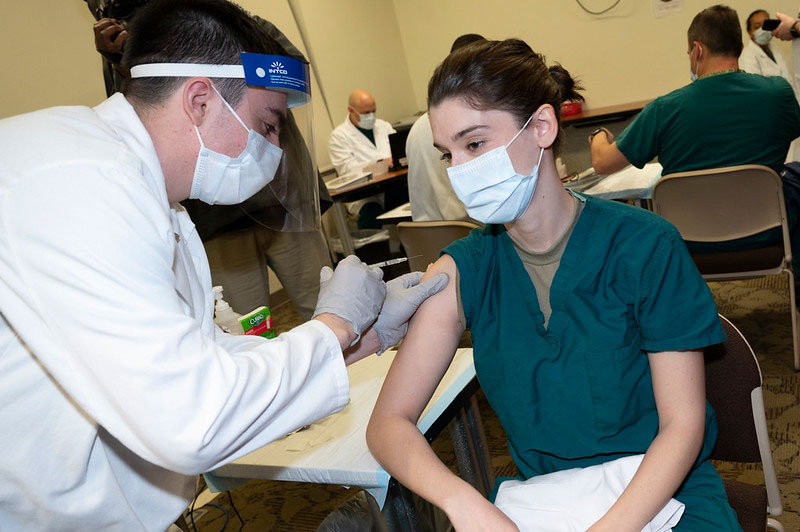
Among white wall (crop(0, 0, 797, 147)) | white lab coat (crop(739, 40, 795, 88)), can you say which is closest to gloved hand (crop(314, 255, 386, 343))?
white wall (crop(0, 0, 797, 147))

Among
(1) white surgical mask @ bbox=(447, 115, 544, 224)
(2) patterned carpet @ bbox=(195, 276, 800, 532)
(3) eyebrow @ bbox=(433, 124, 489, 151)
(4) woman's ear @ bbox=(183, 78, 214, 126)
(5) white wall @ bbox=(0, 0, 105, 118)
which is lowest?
(2) patterned carpet @ bbox=(195, 276, 800, 532)

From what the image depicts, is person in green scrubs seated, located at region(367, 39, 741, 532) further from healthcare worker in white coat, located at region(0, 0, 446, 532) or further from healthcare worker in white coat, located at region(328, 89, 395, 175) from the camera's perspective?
healthcare worker in white coat, located at region(328, 89, 395, 175)

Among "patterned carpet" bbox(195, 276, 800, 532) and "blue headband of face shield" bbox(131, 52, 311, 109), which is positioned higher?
"blue headband of face shield" bbox(131, 52, 311, 109)

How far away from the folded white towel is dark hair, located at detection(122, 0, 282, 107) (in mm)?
819

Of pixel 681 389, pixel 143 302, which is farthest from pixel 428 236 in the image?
pixel 143 302

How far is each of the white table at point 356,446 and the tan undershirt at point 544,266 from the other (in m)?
0.21

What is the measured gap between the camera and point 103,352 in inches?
30.5

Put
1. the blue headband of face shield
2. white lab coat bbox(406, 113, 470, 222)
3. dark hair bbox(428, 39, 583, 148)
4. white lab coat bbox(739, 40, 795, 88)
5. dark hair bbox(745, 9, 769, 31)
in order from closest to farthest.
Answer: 1. the blue headband of face shield
2. dark hair bbox(428, 39, 583, 148)
3. white lab coat bbox(406, 113, 470, 222)
4. white lab coat bbox(739, 40, 795, 88)
5. dark hair bbox(745, 9, 769, 31)

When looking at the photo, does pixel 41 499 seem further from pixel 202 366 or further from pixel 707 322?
pixel 707 322

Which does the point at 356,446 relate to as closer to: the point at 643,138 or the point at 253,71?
the point at 253,71

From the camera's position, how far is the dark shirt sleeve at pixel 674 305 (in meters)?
1.05

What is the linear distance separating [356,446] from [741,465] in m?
1.43

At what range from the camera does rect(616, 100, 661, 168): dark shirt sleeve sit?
2.56m

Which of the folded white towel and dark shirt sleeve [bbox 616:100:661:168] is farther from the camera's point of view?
dark shirt sleeve [bbox 616:100:661:168]
